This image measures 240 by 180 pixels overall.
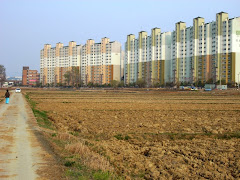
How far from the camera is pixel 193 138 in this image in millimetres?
13430

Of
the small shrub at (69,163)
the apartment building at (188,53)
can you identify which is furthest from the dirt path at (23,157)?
the apartment building at (188,53)

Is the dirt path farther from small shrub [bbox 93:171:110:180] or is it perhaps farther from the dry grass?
small shrub [bbox 93:171:110:180]

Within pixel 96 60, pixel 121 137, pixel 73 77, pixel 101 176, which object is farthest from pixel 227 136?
pixel 96 60

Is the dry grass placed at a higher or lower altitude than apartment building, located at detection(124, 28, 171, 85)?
lower

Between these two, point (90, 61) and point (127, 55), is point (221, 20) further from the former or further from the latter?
point (90, 61)

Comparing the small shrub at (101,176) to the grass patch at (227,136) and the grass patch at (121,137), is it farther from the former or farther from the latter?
the grass patch at (227,136)

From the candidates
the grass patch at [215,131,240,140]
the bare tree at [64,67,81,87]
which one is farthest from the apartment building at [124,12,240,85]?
the grass patch at [215,131,240,140]

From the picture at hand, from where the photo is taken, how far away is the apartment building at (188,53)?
353 ft

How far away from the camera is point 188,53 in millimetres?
125438

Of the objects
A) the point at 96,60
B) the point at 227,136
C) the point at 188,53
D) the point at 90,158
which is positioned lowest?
the point at 227,136

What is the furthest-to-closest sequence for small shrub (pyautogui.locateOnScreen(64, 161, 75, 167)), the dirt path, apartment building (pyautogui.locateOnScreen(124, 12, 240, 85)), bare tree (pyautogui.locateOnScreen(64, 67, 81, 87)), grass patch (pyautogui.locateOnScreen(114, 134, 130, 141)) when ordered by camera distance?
bare tree (pyautogui.locateOnScreen(64, 67, 81, 87))
apartment building (pyautogui.locateOnScreen(124, 12, 240, 85))
grass patch (pyautogui.locateOnScreen(114, 134, 130, 141))
small shrub (pyautogui.locateOnScreen(64, 161, 75, 167))
the dirt path

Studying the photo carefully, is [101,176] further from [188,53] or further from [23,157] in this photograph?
[188,53]

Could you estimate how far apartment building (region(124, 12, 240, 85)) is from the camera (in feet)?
353

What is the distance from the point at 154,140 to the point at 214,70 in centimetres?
10502
